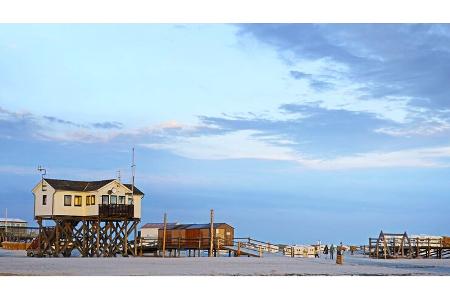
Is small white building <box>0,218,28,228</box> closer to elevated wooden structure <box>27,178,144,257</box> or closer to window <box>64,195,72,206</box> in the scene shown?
elevated wooden structure <box>27,178,144,257</box>

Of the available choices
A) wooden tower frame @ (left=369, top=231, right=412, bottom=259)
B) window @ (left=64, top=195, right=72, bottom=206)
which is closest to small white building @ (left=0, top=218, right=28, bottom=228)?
window @ (left=64, top=195, right=72, bottom=206)

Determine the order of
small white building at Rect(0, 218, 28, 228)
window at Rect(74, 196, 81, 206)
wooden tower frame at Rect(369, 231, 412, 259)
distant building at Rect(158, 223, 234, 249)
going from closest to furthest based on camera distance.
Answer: wooden tower frame at Rect(369, 231, 412, 259) → window at Rect(74, 196, 81, 206) → distant building at Rect(158, 223, 234, 249) → small white building at Rect(0, 218, 28, 228)

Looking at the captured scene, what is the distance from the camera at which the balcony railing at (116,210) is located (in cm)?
3938

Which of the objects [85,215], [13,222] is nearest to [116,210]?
[85,215]

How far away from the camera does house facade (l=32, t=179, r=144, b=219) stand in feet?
127

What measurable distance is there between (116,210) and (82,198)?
1.74 metres

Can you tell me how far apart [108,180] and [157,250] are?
250 inches

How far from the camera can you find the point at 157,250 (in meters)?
43.8

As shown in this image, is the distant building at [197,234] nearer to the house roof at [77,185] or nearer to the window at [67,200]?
the house roof at [77,185]

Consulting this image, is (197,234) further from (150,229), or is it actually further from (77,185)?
(150,229)

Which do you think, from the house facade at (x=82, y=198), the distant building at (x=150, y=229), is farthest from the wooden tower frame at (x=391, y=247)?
the distant building at (x=150, y=229)
